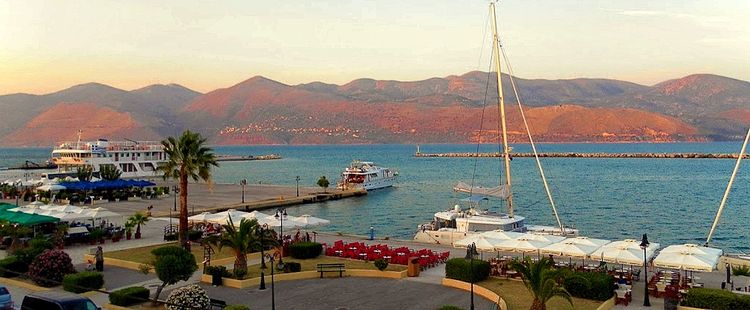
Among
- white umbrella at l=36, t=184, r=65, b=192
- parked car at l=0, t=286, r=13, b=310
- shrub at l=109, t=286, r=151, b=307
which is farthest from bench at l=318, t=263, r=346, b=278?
white umbrella at l=36, t=184, r=65, b=192

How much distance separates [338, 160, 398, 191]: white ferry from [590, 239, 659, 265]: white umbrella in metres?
62.6

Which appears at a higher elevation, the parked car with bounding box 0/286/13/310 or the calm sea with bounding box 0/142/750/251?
the parked car with bounding box 0/286/13/310

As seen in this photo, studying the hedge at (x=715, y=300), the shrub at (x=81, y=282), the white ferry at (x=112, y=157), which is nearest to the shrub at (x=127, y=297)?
the shrub at (x=81, y=282)

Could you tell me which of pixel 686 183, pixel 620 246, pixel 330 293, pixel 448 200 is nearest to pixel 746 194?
pixel 686 183

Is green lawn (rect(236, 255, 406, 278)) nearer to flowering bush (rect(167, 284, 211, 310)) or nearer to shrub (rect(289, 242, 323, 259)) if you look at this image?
shrub (rect(289, 242, 323, 259))

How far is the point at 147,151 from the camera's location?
98.3m

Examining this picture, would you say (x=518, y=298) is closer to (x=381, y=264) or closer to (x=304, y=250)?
(x=381, y=264)

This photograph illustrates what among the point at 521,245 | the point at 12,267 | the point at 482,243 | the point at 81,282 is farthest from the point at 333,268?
the point at 12,267

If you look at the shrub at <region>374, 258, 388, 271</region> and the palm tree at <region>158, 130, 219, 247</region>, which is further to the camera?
the palm tree at <region>158, 130, 219, 247</region>

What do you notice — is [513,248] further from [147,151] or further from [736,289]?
[147,151]

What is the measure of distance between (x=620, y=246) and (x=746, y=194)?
71.5 metres

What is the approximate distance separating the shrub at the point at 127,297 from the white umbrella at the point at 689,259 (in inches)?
650

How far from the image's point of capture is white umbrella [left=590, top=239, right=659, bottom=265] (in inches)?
838

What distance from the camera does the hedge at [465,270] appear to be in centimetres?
2195
